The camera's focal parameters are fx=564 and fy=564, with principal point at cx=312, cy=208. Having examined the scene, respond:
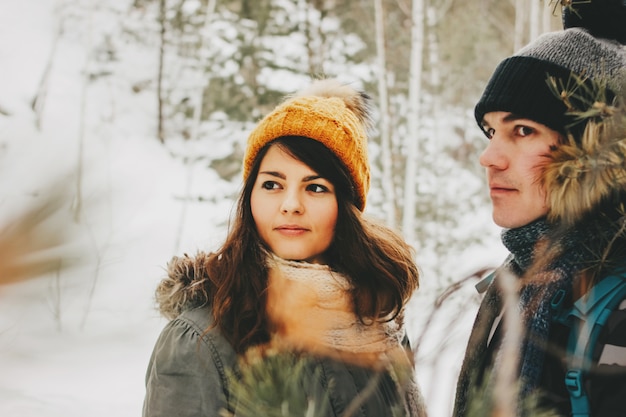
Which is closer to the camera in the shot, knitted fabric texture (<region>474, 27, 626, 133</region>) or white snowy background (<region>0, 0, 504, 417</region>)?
white snowy background (<region>0, 0, 504, 417</region>)

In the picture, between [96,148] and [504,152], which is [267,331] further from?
[96,148]

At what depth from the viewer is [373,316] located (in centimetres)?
180

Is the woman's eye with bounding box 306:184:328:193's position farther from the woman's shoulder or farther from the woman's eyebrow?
the woman's shoulder

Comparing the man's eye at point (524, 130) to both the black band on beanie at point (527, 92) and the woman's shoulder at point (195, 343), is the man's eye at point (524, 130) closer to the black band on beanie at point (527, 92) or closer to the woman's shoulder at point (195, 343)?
the black band on beanie at point (527, 92)

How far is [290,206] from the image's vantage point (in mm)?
1659

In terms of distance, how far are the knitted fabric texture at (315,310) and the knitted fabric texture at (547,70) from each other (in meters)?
0.71

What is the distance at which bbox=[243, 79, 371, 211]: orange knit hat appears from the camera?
1.75 meters

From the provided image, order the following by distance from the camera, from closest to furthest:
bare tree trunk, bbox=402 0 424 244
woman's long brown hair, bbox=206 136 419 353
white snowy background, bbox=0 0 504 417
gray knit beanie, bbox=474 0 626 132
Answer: white snowy background, bbox=0 0 504 417 → gray knit beanie, bbox=474 0 626 132 → woman's long brown hair, bbox=206 136 419 353 → bare tree trunk, bbox=402 0 424 244

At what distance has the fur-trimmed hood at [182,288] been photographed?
5.30 ft

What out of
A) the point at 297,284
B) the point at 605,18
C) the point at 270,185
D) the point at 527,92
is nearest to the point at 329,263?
the point at 297,284

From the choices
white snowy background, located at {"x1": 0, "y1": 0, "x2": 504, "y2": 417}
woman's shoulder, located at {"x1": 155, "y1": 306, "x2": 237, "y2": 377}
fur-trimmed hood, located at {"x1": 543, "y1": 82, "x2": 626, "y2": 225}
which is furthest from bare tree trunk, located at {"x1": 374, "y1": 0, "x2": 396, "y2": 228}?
white snowy background, located at {"x1": 0, "y1": 0, "x2": 504, "y2": 417}

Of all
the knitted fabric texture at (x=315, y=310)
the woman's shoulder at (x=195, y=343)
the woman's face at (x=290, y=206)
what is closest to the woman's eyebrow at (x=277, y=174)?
the woman's face at (x=290, y=206)

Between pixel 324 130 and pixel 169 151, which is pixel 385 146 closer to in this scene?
pixel 324 130

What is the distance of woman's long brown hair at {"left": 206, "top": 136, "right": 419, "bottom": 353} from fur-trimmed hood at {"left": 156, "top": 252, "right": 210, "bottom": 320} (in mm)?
30
